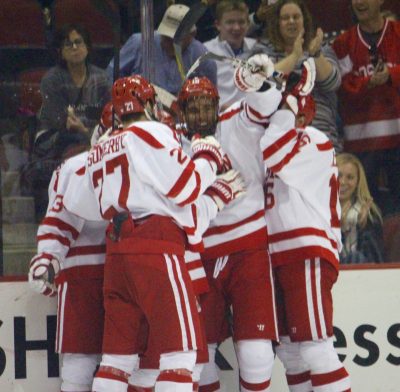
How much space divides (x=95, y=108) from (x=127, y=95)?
610 mm

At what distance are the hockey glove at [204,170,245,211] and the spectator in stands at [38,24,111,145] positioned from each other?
→ 680 millimetres

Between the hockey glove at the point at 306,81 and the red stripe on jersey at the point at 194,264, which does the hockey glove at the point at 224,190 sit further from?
the hockey glove at the point at 306,81

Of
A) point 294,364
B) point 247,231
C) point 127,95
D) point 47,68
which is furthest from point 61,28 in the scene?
point 294,364

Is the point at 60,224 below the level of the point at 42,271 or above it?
above

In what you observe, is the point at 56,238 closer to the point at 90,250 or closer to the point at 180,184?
the point at 90,250

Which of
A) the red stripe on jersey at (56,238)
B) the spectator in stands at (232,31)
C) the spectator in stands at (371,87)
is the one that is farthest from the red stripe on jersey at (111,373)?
the spectator in stands at (232,31)

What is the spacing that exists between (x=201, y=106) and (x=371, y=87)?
3.38 feet

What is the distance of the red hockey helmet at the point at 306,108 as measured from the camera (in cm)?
476

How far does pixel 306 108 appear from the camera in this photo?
15.9ft

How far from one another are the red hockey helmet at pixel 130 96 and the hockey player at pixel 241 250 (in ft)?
0.83

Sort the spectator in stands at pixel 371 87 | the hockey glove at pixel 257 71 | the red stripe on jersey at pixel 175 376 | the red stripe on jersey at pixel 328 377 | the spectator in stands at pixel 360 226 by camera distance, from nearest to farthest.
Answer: the red stripe on jersey at pixel 175 376, the hockey glove at pixel 257 71, the red stripe on jersey at pixel 328 377, the spectator in stands at pixel 360 226, the spectator in stands at pixel 371 87

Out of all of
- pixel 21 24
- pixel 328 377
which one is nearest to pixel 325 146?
pixel 328 377

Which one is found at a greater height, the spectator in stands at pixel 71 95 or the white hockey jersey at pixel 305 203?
the spectator in stands at pixel 71 95

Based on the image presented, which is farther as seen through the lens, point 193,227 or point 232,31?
point 232,31
